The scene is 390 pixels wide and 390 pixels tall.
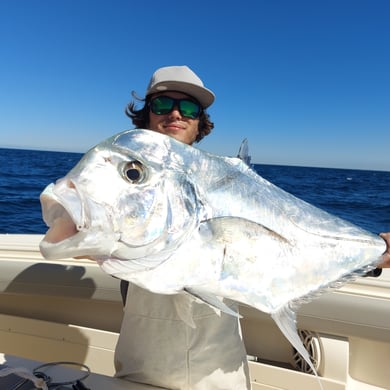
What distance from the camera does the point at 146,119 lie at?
2707 mm

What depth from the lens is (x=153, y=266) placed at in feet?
4.02

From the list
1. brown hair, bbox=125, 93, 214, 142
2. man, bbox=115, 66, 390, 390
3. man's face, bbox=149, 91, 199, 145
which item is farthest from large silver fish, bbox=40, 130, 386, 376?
brown hair, bbox=125, 93, 214, 142

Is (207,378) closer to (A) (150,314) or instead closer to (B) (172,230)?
(A) (150,314)

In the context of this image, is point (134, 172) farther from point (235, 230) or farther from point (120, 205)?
point (235, 230)

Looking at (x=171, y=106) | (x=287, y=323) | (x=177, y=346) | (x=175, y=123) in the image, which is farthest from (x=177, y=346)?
(x=171, y=106)

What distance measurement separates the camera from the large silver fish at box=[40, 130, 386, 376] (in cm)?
117

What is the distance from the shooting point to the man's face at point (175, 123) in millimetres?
2406

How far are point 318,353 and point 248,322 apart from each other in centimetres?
56

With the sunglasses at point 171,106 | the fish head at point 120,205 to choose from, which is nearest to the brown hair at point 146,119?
the sunglasses at point 171,106

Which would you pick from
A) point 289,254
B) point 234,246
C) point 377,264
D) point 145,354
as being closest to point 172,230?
point 234,246

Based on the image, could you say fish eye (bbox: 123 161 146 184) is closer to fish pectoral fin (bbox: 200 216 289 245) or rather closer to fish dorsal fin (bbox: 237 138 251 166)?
fish pectoral fin (bbox: 200 216 289 245)

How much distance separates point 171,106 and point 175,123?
138mm

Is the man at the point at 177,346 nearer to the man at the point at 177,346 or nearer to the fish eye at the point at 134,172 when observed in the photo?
the man at the point at 177,346

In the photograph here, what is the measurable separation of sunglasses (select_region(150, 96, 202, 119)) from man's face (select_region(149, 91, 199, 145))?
21mm
